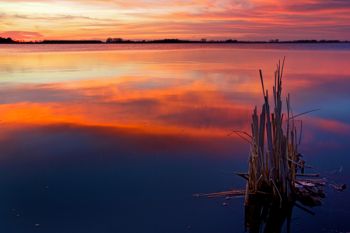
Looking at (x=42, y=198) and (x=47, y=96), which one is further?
(x=47, y=96)

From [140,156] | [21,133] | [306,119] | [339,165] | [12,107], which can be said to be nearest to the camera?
[339,165]

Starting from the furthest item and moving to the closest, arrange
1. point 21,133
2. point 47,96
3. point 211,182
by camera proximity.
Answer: point 47,96
point 21,133
point 211,182

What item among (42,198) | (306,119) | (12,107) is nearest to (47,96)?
(12,107)

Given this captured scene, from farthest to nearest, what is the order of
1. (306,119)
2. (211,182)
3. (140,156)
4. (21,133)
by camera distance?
(306,119), (21,133), (140,156), (211,182)

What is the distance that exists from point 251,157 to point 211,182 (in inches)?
60.3

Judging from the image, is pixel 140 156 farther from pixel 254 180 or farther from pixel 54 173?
pixel 254 180

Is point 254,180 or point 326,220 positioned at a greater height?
point 254,180

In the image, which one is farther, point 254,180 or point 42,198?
point 42,198

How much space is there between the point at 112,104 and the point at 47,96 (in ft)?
12.6

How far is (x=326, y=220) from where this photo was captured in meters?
6.05

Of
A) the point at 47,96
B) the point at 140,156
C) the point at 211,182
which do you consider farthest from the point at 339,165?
the point at 47,96

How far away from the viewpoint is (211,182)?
7.73 meters

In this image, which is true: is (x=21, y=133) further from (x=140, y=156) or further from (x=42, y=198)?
(x=42, y=198)

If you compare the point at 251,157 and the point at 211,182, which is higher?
the point at 251,157
